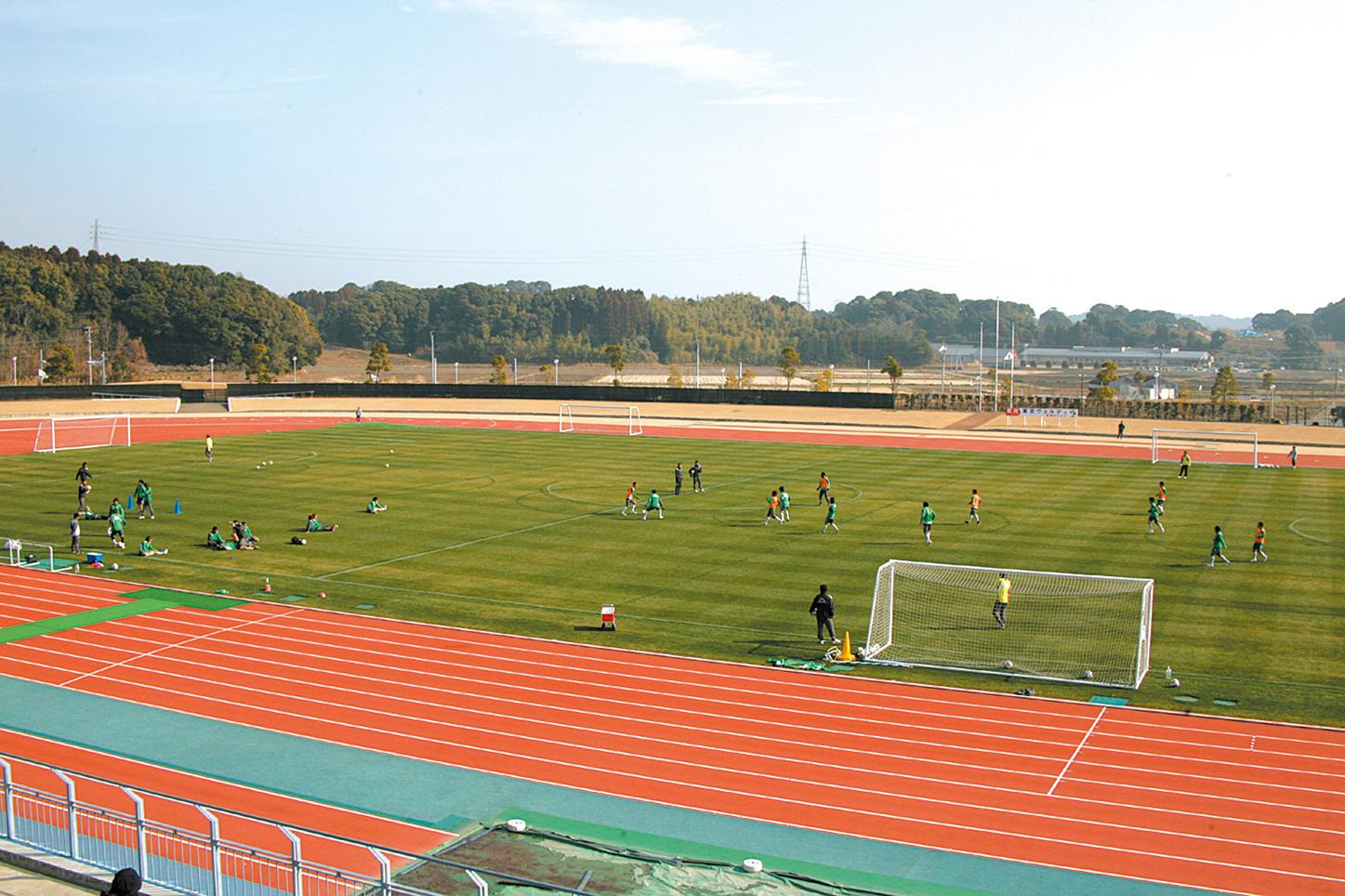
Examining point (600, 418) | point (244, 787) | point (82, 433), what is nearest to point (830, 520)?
point (244, 787)

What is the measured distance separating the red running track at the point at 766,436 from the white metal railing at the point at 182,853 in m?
58.2

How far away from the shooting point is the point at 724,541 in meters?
36.7

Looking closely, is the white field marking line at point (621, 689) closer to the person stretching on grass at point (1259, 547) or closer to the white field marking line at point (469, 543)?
the white field marking line at point (469, 543)

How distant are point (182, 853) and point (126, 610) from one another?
1620 centimetres

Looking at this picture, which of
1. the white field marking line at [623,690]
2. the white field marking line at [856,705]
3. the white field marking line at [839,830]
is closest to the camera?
the white field marking line at [839,830]

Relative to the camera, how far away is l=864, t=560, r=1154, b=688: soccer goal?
76.2 feet

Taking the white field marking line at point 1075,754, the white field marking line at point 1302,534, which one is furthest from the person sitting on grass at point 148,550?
the white field marking line at point 1302,534

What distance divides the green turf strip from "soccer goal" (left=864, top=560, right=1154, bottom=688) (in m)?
17.0

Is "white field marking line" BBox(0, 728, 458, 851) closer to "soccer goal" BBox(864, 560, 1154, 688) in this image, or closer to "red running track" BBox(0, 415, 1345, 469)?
"soccer goal" BBox(864, 560, 1154, 688)

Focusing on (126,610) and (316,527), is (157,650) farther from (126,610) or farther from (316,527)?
(316,527)

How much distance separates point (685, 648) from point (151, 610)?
542 inches

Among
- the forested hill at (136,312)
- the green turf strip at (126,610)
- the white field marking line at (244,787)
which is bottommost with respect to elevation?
the white field marking line at (244,787)

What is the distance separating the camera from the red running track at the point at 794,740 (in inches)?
591

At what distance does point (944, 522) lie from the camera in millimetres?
40188
